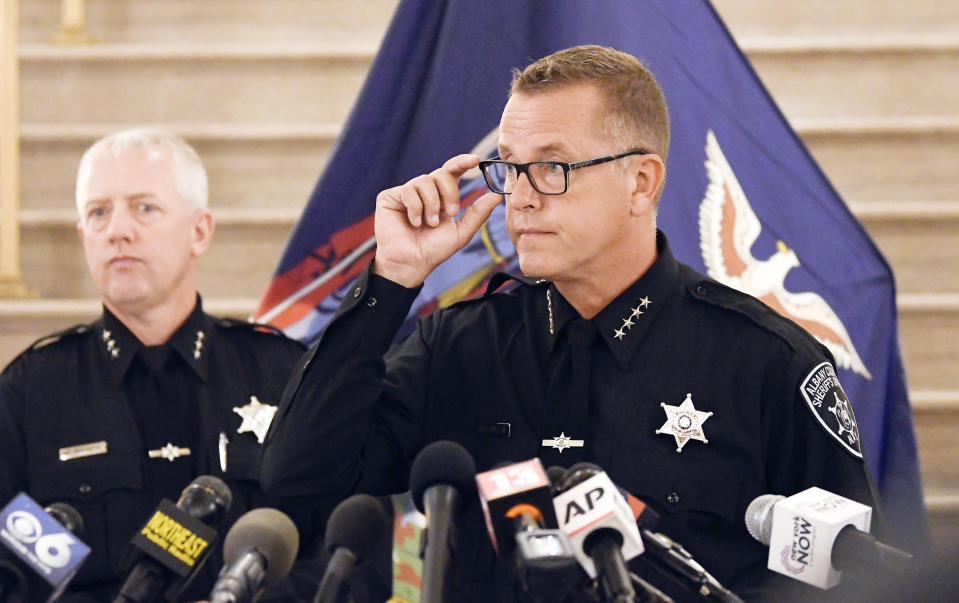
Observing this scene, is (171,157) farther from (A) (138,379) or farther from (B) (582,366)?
(B) (582,366)

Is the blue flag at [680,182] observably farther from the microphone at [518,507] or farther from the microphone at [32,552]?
the microphone at [518,507]

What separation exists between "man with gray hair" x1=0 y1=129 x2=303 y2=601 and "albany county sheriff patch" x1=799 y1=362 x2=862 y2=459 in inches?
43.5

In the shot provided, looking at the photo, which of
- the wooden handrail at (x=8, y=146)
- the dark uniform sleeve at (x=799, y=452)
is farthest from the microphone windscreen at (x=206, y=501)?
→ the wooden handrail at (x=8, y=146)

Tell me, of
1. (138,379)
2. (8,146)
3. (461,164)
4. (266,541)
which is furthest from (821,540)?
(8,146)

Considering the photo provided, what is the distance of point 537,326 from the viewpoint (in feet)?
6.64

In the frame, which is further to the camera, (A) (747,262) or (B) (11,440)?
(A) (747,262)

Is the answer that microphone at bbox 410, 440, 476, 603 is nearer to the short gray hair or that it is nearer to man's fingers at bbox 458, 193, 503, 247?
man's fingers at bbox 458, 193, 503, 247

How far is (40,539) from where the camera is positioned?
57.1 inches

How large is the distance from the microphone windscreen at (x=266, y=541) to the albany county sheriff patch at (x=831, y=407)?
821mm

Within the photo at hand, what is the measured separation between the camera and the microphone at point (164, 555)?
1.33 meters

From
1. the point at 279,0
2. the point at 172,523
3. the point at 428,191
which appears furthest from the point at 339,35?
the point at 172,523

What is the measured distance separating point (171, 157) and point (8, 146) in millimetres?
1449

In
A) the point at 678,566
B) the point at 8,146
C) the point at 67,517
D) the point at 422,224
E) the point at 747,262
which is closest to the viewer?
the point at 678,566

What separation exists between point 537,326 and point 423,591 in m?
0.89
